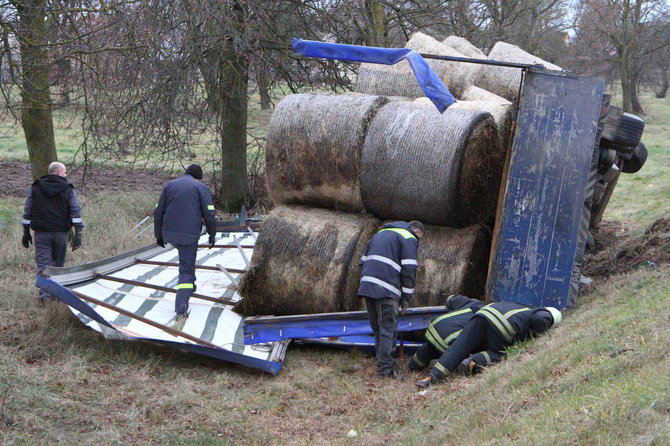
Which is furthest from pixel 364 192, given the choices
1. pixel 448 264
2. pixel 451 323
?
pixel 451 323

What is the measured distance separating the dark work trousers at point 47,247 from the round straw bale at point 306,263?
2282mm

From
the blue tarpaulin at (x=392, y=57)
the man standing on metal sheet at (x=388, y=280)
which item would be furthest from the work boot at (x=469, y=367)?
the blue tarpaulin at (x=392, y=57)

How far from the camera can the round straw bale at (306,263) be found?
8133 millimetres

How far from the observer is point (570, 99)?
311 inches

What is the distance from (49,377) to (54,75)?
7.10m

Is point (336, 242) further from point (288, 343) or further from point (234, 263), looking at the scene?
point (234, 263)

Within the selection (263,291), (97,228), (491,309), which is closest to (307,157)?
(263,291)

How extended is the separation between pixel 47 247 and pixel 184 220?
6.22ft

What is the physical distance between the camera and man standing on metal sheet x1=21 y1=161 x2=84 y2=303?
889cm

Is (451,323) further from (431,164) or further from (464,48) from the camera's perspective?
(464,48)

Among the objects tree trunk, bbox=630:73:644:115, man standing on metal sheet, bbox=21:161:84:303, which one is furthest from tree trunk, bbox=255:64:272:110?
tree trunk, bbox=630:73:644:115

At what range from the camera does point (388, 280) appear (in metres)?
7.23

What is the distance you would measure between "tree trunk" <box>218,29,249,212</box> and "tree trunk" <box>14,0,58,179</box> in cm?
311

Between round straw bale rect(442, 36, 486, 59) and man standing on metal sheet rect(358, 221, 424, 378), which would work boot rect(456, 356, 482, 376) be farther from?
round straw bale rect(442, 36, 486, 59)
